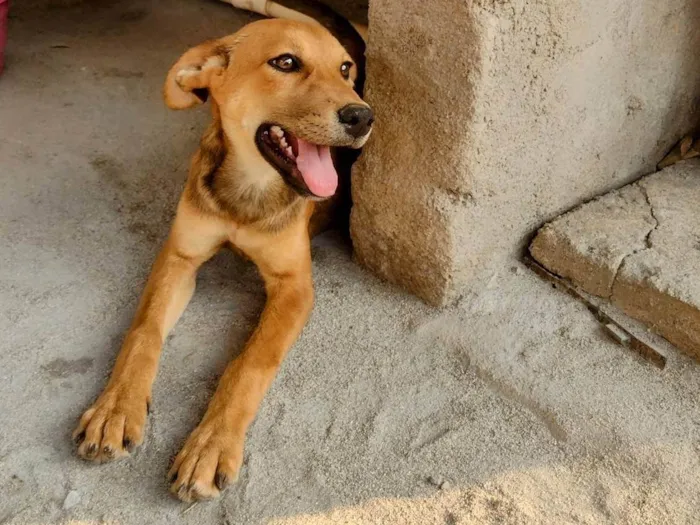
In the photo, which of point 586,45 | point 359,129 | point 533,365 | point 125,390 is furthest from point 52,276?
point 586,45

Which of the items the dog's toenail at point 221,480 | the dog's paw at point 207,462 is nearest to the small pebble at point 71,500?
the dog's paw at point 207,462

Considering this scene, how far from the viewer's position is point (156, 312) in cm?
306

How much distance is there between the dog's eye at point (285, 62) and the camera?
2877mm

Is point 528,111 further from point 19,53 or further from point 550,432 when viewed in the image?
point 19,53

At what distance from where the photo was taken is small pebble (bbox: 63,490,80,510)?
8.01 feet

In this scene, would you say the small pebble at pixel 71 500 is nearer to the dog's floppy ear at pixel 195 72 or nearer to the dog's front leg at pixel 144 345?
the dog's front leg at pixel 144 345

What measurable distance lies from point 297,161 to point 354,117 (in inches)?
13.3

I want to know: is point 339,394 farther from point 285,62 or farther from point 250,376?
point 285,62

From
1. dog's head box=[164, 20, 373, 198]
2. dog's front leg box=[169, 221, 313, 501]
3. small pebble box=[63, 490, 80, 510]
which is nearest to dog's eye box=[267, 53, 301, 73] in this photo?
dog's head box=[164, 20, 373, 198]

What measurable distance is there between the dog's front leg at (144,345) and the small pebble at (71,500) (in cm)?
12

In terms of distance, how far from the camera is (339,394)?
9.61ft

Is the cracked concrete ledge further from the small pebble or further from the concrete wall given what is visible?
the small pebble

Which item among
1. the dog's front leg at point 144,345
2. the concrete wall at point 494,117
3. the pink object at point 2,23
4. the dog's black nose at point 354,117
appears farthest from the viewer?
the pink object at point 2,23

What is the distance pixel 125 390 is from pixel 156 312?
1.43 feet
